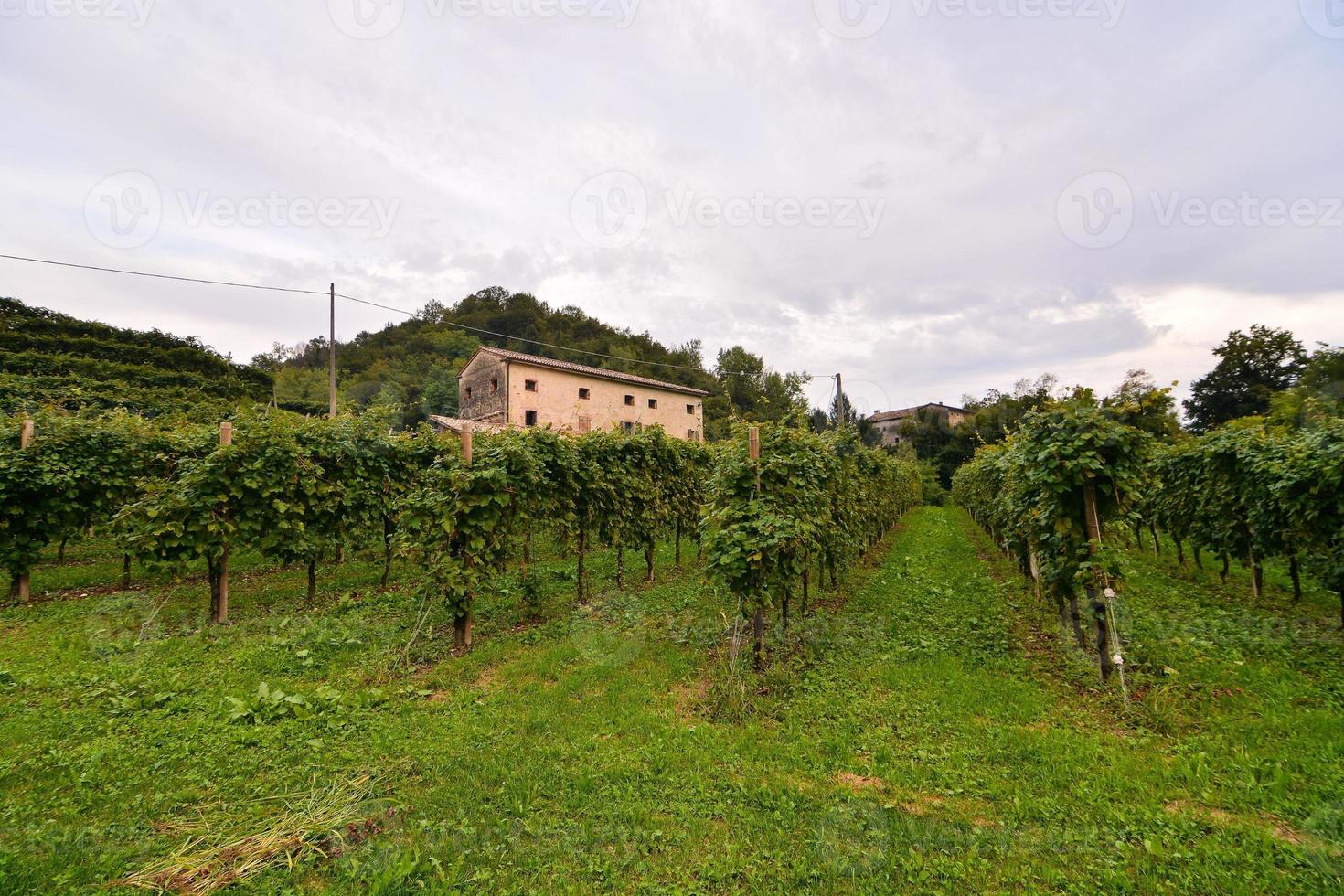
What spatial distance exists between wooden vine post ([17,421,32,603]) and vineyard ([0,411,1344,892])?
0.04 metres

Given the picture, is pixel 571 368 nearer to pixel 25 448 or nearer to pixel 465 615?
pixel 25 448

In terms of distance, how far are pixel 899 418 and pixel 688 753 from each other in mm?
68606

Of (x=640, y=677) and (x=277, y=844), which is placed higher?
(x=277, y=844)

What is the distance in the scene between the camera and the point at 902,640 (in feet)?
22.4

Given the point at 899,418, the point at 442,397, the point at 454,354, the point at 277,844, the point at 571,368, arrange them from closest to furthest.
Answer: the point at 277,844, the point at 571,368, the point at 442,397, the point at 454,354, the point at 899,418

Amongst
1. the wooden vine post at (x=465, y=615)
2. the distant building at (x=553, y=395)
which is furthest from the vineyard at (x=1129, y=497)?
the distant building at (x=553, y=395)

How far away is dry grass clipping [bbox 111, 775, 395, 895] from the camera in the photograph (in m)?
2.82

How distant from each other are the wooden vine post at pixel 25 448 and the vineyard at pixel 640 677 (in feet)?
0.13

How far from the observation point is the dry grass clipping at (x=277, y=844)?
9.24 feet

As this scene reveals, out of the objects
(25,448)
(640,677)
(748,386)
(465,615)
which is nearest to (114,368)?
(25,448)

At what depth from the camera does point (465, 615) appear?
6.56m

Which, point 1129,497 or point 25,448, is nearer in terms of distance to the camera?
point 1129,497

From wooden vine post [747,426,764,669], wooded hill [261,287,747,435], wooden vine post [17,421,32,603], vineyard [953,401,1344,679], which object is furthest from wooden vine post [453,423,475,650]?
wooded hill [261,287,747,435]

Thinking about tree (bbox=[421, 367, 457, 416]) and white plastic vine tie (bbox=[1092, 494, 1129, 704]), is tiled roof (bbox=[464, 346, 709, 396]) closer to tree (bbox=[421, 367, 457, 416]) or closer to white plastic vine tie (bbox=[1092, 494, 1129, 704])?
tree (bbox=[421, 367, 457, 416])
